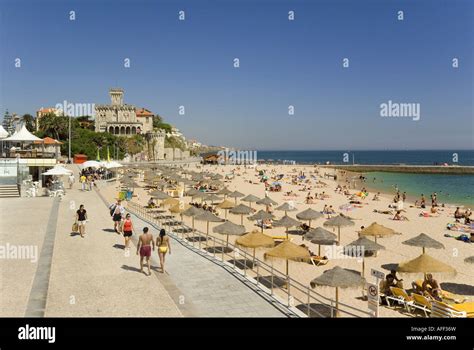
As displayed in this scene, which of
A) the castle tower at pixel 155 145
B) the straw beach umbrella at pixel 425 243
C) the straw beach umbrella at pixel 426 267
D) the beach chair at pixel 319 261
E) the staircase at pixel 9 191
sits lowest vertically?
the beach chair at pixel 319 261

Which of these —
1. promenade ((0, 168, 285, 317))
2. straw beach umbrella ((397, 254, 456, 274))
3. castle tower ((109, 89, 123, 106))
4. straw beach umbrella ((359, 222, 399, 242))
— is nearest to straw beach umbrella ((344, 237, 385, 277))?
straw beach umbrella ((397, 254, 456, 274))

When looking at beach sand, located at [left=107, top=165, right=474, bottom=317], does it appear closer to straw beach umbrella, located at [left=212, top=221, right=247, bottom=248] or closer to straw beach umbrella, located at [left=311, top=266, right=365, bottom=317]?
straw beach umbrella, located at [left=311, top=266, right=365, bottom=317]

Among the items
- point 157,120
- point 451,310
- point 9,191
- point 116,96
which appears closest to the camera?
point 451,310

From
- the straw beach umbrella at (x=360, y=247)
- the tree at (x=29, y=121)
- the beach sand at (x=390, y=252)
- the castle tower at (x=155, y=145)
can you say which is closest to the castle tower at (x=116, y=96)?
the castle tower at (x=155, y=145)

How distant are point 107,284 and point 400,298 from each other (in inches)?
309

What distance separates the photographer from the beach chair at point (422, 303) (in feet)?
33.0

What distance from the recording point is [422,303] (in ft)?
33.6

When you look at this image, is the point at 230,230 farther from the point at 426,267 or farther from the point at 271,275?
the point at 426,267

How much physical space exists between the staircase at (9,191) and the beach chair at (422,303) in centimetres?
2357

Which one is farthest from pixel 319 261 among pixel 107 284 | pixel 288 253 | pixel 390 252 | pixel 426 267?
pixel 107 284

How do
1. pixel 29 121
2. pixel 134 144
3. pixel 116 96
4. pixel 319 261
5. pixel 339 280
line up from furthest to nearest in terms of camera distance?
1. pixel 116 96
2. pixel 29 121
3. pixel 134 144
4. pixel 319 261
5. pixel 339 280

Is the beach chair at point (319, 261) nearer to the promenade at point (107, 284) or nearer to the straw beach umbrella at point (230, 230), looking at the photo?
the straw beach umbrella at point (230, 230)
